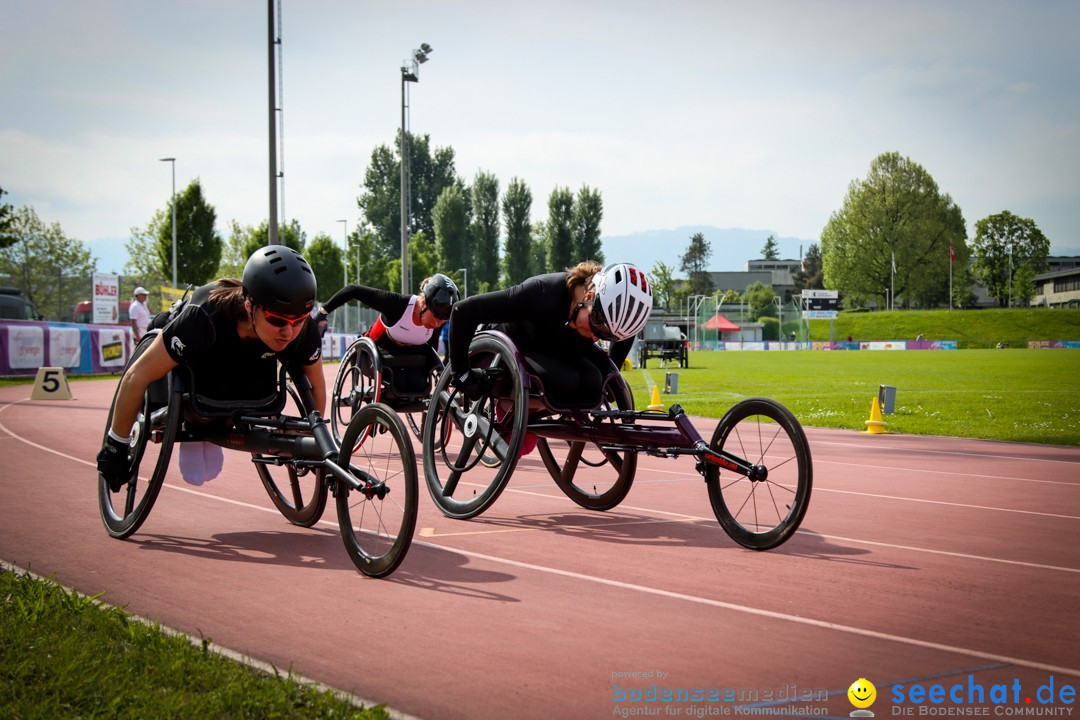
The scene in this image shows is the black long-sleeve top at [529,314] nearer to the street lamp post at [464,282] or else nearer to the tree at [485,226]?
the street lamp post at [464,282]

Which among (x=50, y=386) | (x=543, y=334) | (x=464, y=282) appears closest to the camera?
(x=543, y=334)

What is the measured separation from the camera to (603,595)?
5.19 meters

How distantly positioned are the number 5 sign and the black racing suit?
52.3 ft

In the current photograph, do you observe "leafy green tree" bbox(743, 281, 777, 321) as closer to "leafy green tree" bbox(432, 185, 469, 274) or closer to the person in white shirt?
"leafy green tree" bbox(432, 185, 469, 274)

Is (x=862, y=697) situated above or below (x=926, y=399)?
below

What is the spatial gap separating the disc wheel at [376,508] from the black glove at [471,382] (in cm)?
A: 134

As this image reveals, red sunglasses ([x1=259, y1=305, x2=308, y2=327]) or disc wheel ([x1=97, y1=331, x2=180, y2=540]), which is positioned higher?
red sunglasses ([x1=259, y1=305, x2=308, y2=327])

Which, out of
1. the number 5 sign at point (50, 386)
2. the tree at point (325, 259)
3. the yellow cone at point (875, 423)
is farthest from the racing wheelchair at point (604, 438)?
the tree at point (325, 259)

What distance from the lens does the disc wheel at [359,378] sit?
10742 mm

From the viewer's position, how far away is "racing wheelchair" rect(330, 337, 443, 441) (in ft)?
35.2

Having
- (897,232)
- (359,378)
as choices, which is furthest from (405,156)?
(897,232)

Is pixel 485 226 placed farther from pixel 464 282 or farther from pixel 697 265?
pixel 697 265

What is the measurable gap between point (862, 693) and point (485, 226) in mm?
103193

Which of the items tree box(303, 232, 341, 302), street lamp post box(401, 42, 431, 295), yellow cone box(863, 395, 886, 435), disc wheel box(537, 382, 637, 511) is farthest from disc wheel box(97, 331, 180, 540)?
tree box(303, 232, 341, 302)
